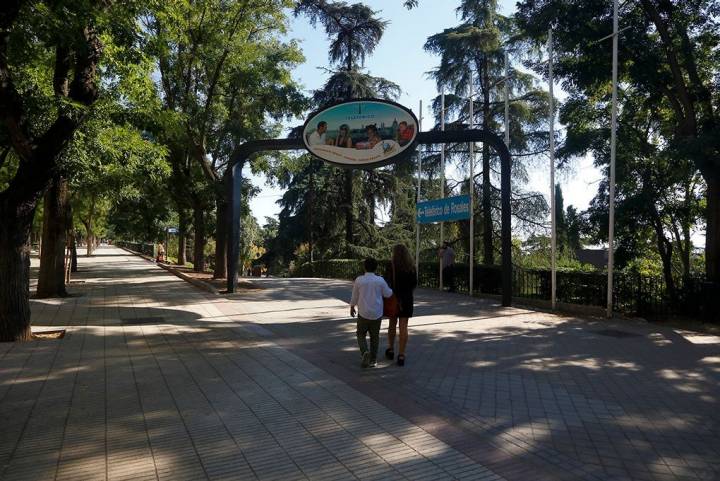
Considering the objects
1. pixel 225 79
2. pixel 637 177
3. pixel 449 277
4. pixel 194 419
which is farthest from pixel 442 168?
pixel 194 419

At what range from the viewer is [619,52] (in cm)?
1358

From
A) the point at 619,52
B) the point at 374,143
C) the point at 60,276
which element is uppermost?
the point at 619,52

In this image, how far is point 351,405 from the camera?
5199 millimetres

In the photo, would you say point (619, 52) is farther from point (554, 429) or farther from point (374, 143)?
point (554, 429)

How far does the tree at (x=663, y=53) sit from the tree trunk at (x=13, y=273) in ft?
41.9

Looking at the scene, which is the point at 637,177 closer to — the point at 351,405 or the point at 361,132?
the point at 361,132

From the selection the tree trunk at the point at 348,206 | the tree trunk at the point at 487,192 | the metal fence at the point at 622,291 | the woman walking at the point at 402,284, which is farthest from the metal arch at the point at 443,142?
the tree trunk at the point at 348,206

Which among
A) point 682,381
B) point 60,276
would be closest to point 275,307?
point 60,276

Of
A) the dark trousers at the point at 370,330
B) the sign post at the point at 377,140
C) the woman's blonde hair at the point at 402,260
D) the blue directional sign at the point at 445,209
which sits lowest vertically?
the dark trousers at the point at 370,330

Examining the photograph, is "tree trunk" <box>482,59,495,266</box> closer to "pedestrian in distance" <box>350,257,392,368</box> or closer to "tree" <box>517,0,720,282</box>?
"tree" <box>517,0,720,282</box>

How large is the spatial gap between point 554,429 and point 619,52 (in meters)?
12.2

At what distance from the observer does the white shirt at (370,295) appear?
6.62 metres

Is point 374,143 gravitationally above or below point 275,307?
above

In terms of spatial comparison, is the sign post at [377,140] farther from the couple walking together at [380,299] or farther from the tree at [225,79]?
the couple walking together at [380,299]
